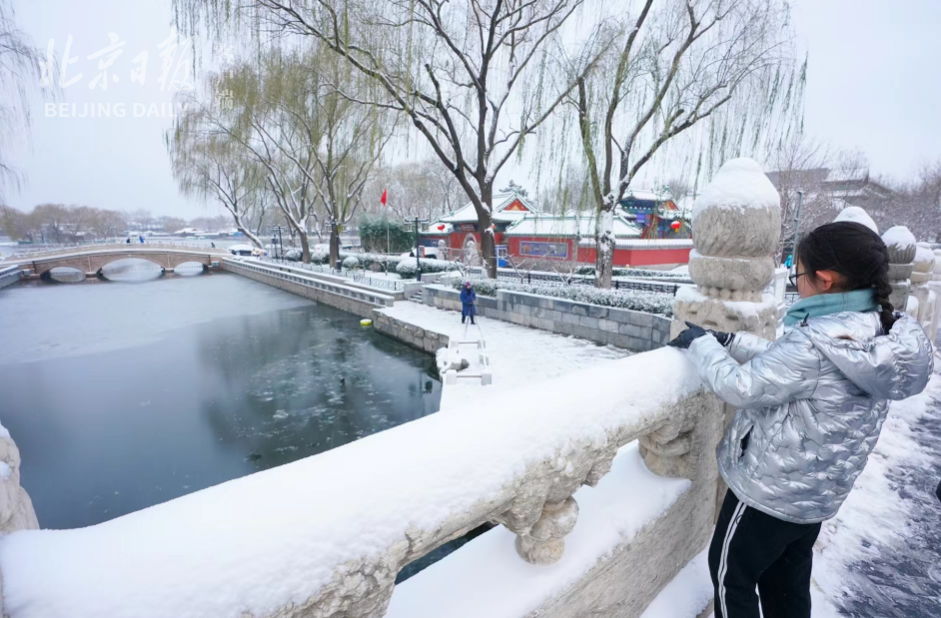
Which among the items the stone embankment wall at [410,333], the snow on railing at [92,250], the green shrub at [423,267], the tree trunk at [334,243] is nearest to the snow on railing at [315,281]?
the stone embankment wall at [410,333]

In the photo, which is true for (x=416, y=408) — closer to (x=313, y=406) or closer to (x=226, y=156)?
(x=313, y=406)

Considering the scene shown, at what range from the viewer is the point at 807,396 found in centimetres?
127

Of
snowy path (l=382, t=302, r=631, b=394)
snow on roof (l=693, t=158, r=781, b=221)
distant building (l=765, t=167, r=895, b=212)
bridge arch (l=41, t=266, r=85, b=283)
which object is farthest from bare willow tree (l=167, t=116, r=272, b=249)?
distant building (l=765, t=167, r=895, b=212)

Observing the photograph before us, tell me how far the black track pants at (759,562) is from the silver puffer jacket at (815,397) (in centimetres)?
9

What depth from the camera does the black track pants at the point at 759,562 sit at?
144 centimetres

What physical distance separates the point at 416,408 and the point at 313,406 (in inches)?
77.4

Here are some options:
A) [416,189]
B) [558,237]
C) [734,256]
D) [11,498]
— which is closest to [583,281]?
[558,237]

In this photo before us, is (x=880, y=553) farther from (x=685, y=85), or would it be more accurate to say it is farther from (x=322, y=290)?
(x=322, y=290)

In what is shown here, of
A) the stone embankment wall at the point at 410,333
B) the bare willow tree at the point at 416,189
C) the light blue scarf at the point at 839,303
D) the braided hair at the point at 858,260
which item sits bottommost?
the stone embankment wall at the point at 410,333

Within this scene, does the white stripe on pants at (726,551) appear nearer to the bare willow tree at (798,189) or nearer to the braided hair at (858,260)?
the braided hair at (858,260)

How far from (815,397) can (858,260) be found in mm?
417

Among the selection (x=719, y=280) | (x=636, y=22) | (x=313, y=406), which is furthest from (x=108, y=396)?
(x=636, y=22)

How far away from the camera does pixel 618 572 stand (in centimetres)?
162

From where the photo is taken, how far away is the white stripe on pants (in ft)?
4.91
